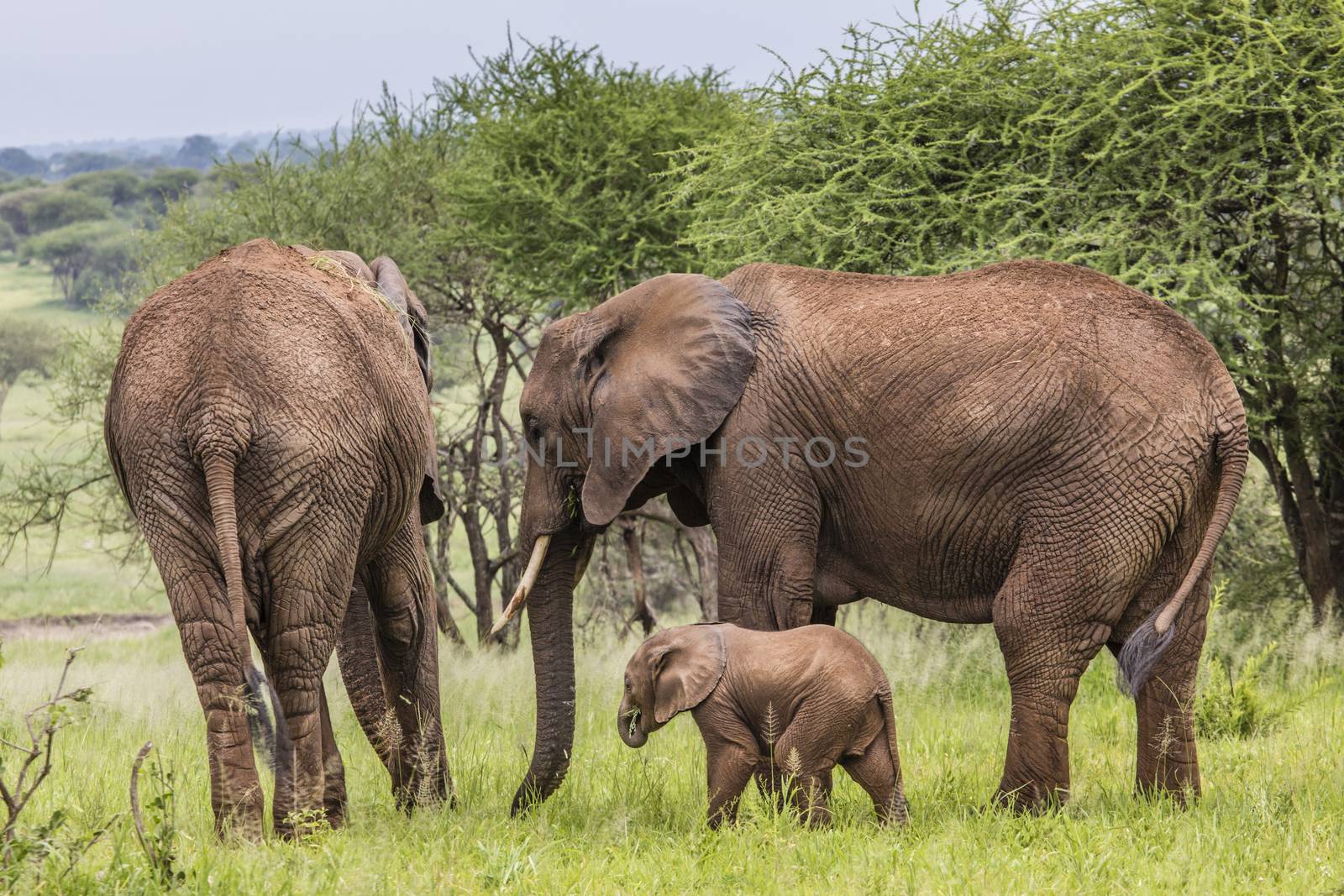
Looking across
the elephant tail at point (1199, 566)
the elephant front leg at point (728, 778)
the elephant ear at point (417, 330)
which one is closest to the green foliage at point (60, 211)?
the elephant ear at point (417, 330)

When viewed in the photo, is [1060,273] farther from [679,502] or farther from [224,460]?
[224,460]

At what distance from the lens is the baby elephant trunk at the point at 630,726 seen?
245 inches

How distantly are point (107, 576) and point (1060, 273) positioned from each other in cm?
3185

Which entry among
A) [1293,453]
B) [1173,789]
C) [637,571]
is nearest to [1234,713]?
[1173,789]

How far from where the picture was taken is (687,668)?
5.91 m

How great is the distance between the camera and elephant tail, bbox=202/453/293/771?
4914mm

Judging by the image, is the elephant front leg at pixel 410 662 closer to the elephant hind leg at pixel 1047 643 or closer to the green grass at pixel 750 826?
the green grass at pixel 750 826

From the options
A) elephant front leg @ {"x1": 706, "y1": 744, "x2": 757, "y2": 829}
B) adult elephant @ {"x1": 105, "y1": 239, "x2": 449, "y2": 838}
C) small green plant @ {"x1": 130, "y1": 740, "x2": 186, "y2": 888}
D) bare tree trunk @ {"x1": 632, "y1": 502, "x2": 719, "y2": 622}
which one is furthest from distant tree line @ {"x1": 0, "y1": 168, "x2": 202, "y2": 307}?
small green plant @ {"x1": 130, "y1": 740, "x2": 186, "y2": 888}

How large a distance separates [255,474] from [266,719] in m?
0.85

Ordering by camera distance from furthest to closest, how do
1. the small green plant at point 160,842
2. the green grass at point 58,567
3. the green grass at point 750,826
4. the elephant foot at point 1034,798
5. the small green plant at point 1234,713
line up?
the green grass at point 58,567
the small green plant at point 1234,713
the elephant foot at point 1034,798
the green grass at point 750,826
the small green plant at point 160,842

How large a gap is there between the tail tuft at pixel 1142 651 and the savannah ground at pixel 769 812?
1.95 ft

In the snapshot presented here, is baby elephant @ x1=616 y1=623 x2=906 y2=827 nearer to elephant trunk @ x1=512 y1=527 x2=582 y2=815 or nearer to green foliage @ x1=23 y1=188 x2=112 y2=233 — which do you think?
elephant trunk @ x1=512 y1=527 x2=582 y2=815

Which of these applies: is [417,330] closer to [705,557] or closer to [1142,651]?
[1142,651]

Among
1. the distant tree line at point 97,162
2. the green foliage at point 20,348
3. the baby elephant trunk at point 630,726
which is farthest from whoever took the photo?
the distant tree line at point 97,162
